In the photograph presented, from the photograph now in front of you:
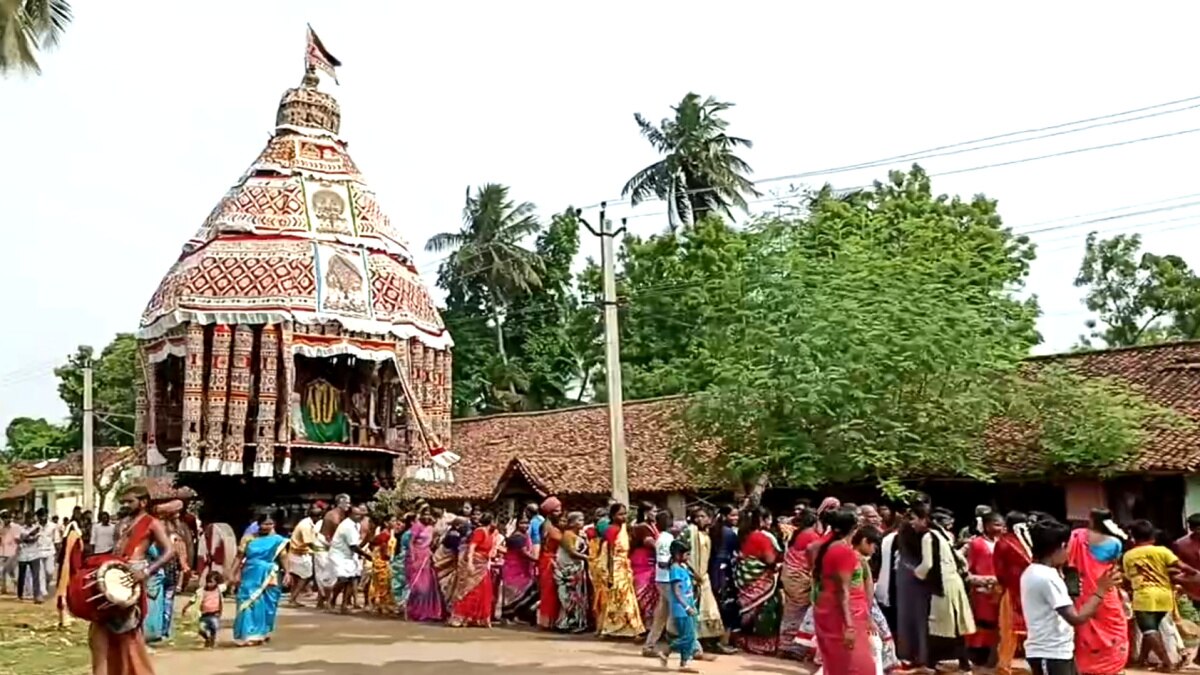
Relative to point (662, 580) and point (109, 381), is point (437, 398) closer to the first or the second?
point (662, 580)

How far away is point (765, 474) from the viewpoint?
19125mm

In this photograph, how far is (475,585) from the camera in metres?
16.2

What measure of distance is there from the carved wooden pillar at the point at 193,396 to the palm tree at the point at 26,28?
9.86 m

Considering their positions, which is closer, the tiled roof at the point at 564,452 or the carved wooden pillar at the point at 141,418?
the tiled roof at the point at 564,452

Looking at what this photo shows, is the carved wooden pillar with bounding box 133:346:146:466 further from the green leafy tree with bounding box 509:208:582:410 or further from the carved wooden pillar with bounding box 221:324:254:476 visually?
the green leafy tree with bounding box 509:208:582:410

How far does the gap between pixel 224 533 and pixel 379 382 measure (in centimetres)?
955

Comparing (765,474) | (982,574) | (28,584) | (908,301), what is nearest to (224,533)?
(28,584)

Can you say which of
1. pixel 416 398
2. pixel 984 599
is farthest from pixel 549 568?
pixel 416 398

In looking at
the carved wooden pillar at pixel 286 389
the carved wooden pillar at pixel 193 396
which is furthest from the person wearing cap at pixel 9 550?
the carved wooden pillar at pixel 286 389

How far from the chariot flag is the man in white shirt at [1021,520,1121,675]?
87.5ft

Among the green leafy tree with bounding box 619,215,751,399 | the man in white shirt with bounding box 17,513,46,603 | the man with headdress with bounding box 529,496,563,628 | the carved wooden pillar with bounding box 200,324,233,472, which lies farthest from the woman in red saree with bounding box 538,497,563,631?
the green leafy tree with bounding box 619,215,751,399

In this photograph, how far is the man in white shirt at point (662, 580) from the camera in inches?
450

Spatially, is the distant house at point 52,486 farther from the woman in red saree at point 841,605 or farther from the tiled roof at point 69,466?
the woman in red saree at point 841,605

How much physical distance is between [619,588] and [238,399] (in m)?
13.8
